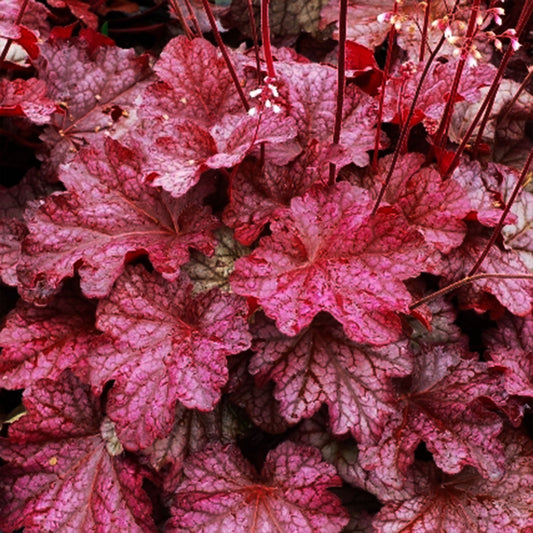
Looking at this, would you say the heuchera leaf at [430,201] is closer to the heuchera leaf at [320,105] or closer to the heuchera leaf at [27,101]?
the heuchera leaf at [320,105]

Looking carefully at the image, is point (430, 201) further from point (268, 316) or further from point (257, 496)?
point (257, 496)

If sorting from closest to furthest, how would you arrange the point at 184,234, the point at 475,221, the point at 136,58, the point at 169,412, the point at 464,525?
1. the point at 169,412
2. the point at 464,525
3. the point at 184,234
4. the point at 475,221
5. the point at 136,58

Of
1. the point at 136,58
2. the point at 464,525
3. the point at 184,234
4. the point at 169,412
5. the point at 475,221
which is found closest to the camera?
the point at 169,412

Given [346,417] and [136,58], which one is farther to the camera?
[136,58]

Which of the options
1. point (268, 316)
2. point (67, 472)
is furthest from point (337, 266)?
point (67, 472)

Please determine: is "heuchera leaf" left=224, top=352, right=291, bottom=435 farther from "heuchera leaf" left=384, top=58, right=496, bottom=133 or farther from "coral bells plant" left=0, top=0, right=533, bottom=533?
"heuchera leaf" left=384, top=58, right=496, bottom=133

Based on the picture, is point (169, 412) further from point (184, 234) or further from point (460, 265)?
point (460, 265)

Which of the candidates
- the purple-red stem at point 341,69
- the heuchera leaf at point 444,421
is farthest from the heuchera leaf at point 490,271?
the purple-red stem at point 341,69

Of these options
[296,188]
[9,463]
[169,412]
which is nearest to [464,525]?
[169,412]
